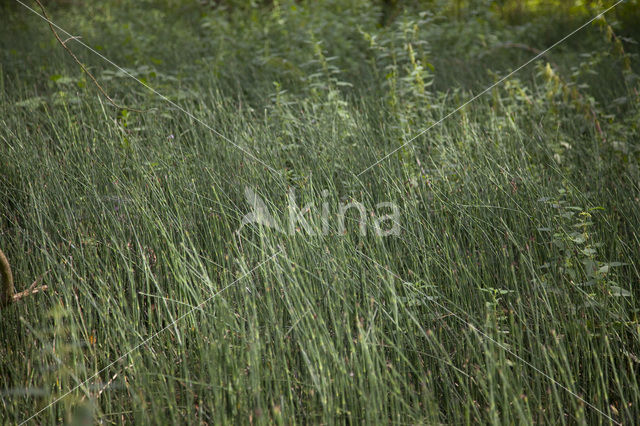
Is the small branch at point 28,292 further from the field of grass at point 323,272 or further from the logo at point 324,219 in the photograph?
the logo at point 324,219

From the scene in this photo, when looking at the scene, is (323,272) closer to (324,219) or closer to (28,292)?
(324,219)

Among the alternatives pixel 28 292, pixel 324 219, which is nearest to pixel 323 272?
pixel 324 219

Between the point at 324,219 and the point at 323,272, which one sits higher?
the point at 324,219

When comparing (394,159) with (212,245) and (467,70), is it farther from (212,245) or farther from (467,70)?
(467,70)

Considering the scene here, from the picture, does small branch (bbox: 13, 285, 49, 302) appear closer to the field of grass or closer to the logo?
the field of grass

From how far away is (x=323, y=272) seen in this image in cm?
183

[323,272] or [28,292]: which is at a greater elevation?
[28,292]

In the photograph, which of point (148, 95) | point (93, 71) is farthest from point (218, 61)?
point (148, 95)

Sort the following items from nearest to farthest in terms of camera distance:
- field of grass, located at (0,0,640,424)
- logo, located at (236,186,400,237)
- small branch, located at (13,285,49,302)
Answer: field of grass, located at (0,0,640,424) → small branch, located at (13,285,49,302) → logo, located at (236,186,400,237)

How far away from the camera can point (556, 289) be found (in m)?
1.67

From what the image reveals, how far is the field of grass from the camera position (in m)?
1.39

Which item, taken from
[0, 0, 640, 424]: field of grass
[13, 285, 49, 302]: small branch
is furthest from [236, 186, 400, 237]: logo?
[13, 285, 49, 302]: small branch

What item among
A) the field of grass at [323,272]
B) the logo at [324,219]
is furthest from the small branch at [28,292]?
the logo at [324,219]

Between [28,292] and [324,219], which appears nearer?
[28,292]
